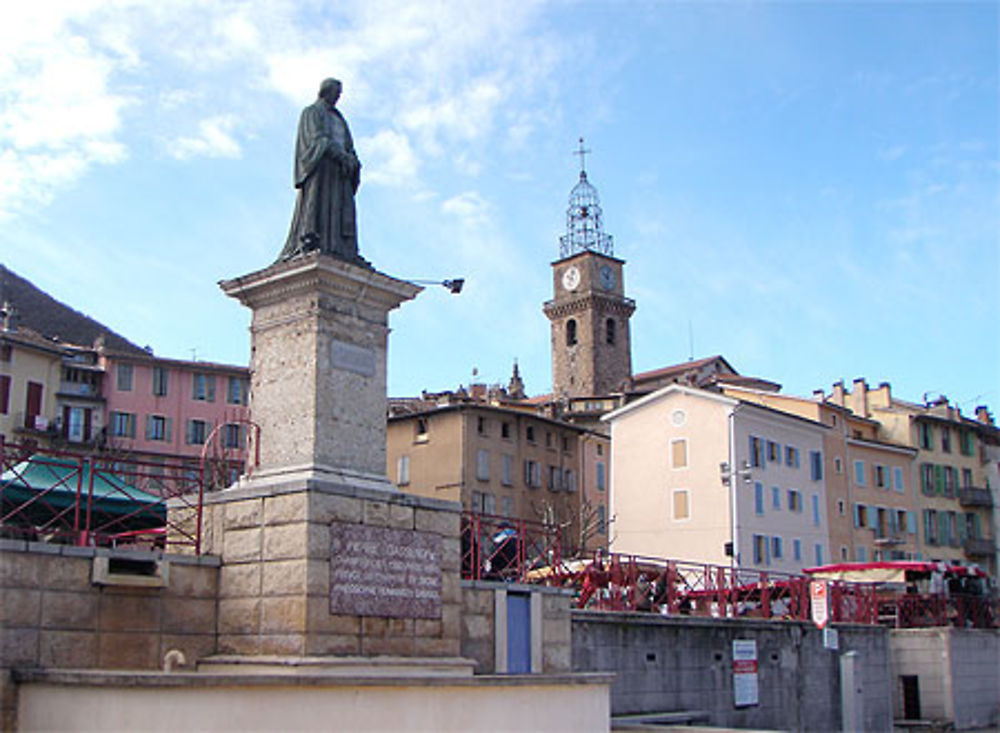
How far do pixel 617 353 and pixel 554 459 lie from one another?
4590 cm

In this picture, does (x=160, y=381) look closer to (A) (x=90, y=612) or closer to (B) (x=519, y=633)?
(B) (x=519, y=633)

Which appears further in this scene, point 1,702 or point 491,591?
point 491,591

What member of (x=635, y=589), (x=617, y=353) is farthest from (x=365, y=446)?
(x=617, y=353)

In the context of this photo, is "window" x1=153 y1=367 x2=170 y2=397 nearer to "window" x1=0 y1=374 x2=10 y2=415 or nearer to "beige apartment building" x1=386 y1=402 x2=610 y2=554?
"window" x1=0 y1=374 x2=10 y2=415

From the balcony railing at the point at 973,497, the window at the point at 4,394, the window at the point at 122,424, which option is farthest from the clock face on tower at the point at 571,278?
the window at the point at 4,394

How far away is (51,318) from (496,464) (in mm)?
38421

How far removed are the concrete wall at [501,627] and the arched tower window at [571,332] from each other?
90.3m

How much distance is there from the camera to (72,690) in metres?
10.2

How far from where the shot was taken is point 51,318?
7812 cm

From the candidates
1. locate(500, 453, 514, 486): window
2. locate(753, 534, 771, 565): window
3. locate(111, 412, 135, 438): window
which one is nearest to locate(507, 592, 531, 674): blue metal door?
locate(753, 534, 771, 565): window

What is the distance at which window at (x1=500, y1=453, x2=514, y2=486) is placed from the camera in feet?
184

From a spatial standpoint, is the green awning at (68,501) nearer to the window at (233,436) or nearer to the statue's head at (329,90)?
the statue's head at (329,90)

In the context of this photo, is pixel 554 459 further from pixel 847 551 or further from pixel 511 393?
pixel 511 393

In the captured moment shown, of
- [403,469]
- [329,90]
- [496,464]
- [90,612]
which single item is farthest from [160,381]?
[90,612]
